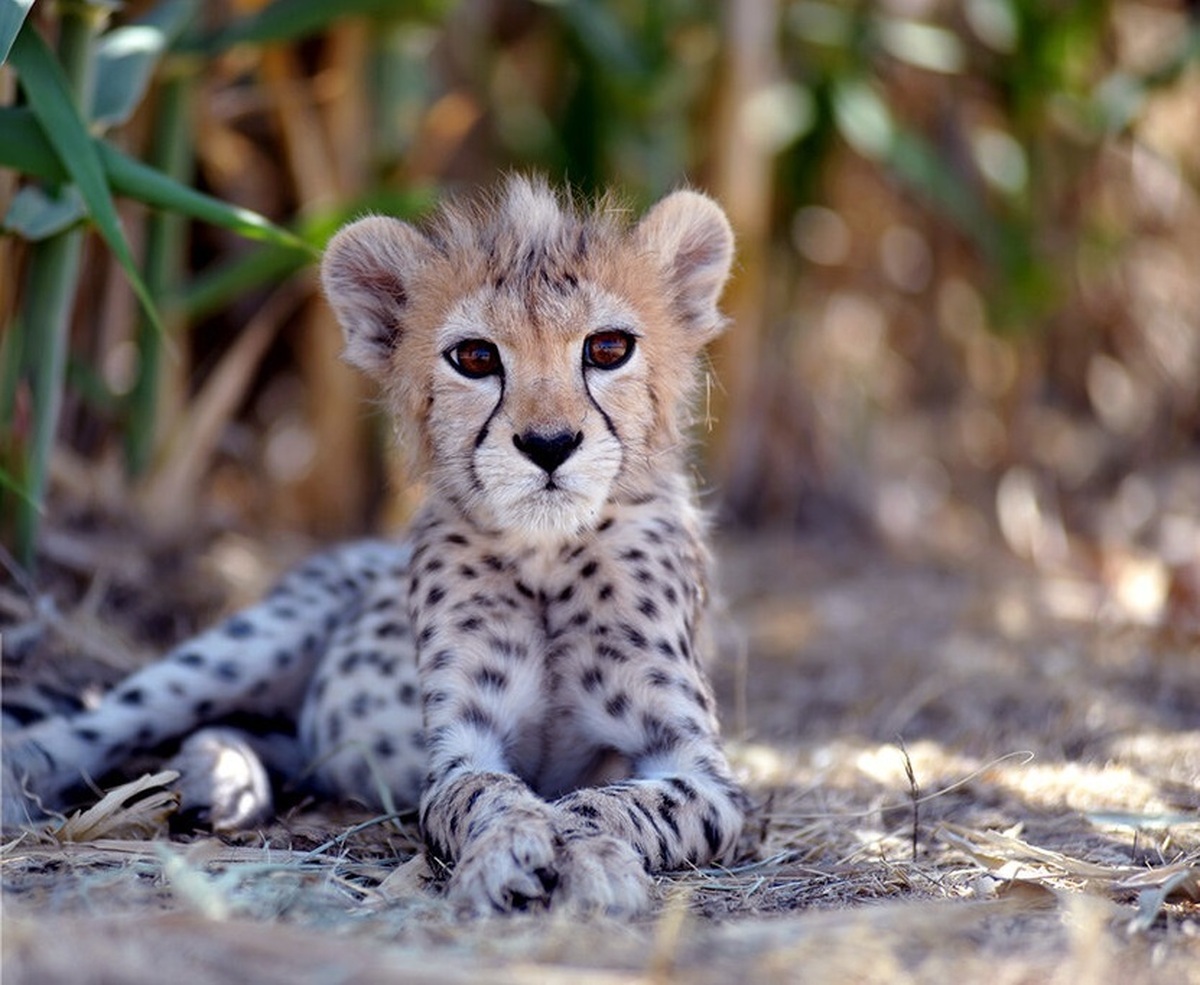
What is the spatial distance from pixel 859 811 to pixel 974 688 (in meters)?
1.18

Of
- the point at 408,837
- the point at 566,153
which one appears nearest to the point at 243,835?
→ the point at 408,837

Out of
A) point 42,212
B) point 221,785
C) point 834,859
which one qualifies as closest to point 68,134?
point 42,212

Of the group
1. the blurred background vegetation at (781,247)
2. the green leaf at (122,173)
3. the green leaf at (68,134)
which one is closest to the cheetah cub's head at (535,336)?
the green leaf at (122,173)

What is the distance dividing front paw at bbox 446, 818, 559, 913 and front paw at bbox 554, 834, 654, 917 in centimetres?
3

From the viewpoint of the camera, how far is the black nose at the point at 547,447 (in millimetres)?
2691

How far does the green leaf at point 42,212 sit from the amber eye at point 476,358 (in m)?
1.05

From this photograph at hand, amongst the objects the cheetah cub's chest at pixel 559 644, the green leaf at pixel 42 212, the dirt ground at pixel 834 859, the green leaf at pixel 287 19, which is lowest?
the dirt ground at pixel 834 859

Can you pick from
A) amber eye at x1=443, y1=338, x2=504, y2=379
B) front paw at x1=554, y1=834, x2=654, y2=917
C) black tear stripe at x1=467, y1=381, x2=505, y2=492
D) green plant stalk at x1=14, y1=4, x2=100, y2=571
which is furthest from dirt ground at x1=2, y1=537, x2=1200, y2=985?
amber eye at x1=443, y1=338, x2=504, y2=379

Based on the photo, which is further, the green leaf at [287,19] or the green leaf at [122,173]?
the green leaf at [287,19]

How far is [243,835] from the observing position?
290 cm

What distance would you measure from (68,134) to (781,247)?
12.2 ft

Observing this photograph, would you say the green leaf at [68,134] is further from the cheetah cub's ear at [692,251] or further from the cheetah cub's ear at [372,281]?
the cheetah cub's ear at [692,251]

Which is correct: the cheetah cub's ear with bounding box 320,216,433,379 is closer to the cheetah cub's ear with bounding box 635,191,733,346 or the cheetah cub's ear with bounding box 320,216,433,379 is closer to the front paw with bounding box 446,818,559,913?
the cheetah cub's ear with bounding box 635,191,733,346

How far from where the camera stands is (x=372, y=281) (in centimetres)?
322
